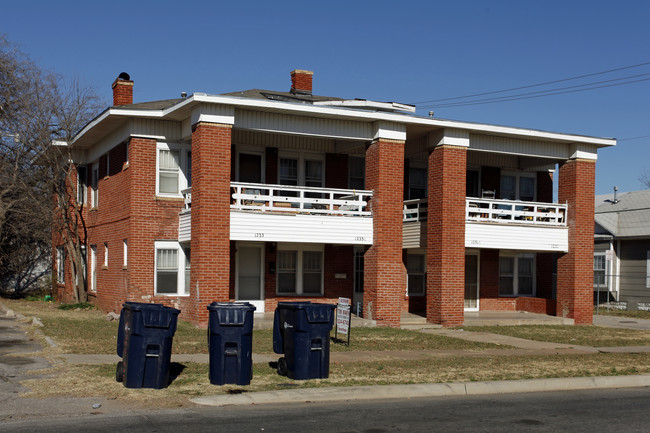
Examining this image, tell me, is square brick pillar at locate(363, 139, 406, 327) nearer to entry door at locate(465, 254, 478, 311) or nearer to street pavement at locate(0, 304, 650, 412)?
street pavement at locate(0, 304, 650, 412)

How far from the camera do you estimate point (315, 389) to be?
11203mm

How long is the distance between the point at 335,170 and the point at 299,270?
11.9 feet

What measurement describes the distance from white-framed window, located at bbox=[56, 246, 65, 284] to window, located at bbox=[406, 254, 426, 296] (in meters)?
14.9

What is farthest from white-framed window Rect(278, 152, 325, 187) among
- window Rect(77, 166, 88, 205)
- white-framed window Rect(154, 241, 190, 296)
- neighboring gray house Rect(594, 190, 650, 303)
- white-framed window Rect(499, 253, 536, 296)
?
neighboring gray house Rect(594, 190, 650, 303)

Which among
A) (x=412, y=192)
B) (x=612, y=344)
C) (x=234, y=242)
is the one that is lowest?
(x=612, y=344)

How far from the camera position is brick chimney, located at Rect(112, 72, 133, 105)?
26.0 m

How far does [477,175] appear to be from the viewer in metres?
28.1

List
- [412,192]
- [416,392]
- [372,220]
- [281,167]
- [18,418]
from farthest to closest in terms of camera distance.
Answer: [412,192]
[281,167]
[372,220]
[416,392]
[18,418]

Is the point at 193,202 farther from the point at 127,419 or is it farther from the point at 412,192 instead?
the point at 127,419

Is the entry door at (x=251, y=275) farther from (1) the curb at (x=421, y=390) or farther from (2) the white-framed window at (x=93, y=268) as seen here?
(1) the curb at (x=421, y=390)

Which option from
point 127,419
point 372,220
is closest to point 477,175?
point 372,220

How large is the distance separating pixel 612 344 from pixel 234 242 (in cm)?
1139

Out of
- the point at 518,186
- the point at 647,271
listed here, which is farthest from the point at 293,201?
the point at 647,271

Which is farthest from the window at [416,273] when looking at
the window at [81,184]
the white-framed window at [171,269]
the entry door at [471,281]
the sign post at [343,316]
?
the window at [81,184]
